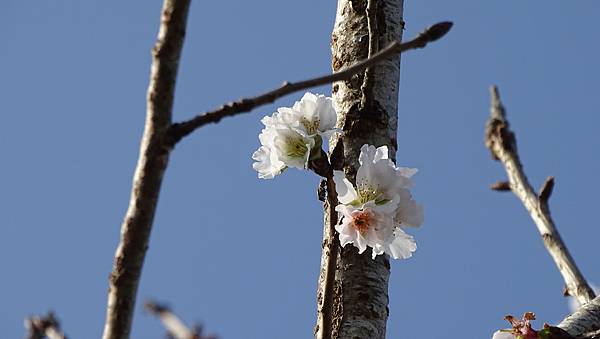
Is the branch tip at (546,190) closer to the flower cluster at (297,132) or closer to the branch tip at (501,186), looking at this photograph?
the branch tip at (501,186)

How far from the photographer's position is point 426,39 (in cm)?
129

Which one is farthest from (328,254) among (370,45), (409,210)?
(370,45)

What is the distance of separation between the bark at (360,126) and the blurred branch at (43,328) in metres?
0.60

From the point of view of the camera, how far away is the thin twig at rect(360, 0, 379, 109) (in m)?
2.12

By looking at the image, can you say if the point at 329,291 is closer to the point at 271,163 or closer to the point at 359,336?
the point at 359,336

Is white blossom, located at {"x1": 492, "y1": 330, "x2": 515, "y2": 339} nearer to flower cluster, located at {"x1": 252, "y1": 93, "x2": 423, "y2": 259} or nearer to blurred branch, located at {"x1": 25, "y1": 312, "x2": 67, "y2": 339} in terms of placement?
flower cluster, located at {"x1": 252, "y1": 93, "x2": 423, "y2": 259}

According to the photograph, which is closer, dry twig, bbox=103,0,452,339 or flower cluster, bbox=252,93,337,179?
dry twig, bbox=103,0,452,339

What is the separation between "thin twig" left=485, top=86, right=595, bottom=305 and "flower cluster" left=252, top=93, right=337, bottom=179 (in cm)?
104

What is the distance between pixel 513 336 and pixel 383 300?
0.41 metres

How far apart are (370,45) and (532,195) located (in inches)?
48.7

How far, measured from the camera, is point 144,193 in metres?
1.15

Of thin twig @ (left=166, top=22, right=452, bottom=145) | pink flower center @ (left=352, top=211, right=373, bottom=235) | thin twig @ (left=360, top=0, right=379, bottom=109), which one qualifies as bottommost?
thin twig @ (left=166, top=22, right=452, bottom=145)

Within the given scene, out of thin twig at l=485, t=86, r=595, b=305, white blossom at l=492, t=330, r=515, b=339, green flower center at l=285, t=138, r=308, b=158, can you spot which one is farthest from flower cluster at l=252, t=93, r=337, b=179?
thin twig at l=485, t=86, r=595, b=305

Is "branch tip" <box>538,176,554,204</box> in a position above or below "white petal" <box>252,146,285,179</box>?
above
